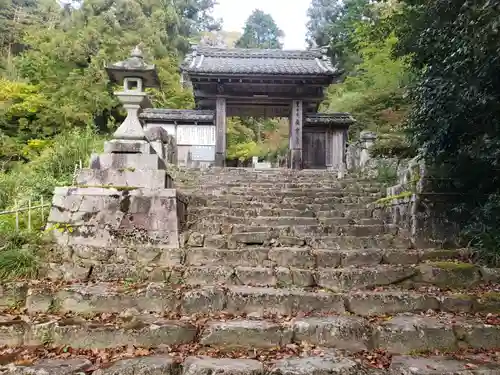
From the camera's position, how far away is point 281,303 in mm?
3959

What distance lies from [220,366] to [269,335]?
659 mm

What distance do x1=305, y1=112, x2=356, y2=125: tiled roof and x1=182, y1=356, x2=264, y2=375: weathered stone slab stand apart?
14153 mm

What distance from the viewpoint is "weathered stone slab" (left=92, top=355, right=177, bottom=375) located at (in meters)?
2.91

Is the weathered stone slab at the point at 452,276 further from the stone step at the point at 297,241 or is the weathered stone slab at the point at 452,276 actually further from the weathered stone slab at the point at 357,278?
the stone step at the point at 297,241

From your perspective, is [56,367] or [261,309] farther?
[261,309]

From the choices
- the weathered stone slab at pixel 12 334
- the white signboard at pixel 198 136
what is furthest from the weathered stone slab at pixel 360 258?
the white signboard at pixel 198 136

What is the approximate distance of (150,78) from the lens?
6.27 m

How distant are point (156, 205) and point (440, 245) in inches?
159

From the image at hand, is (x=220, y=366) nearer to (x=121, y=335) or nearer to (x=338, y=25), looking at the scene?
(x=121, y=335)

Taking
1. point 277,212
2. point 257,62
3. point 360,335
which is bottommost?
point 360,335

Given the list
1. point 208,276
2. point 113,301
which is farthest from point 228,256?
point 113,301

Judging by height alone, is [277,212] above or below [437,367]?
above

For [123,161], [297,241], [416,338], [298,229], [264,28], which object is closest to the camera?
[416,338]

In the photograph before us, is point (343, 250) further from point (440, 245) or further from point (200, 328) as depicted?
point (200, 328)
